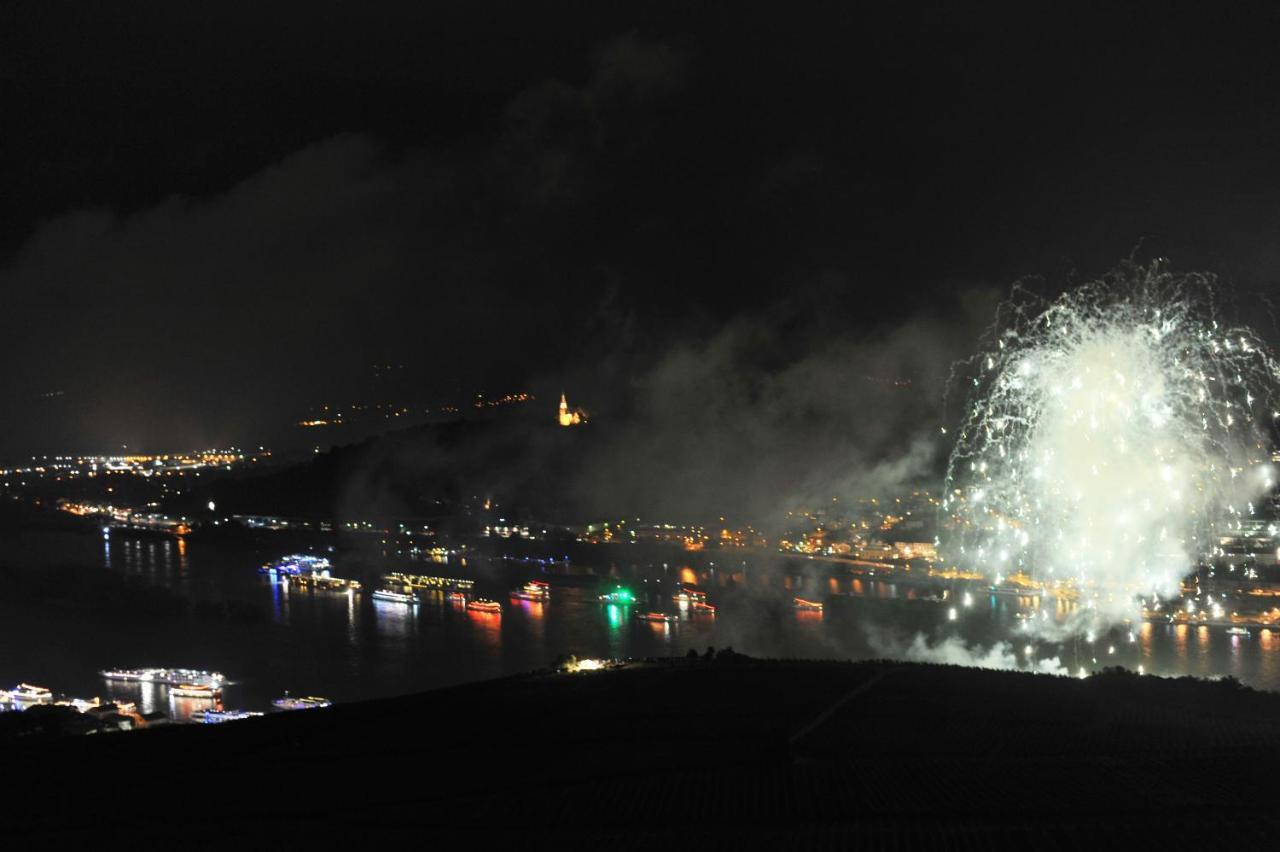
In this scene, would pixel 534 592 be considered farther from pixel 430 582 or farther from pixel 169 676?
pixel 169 676

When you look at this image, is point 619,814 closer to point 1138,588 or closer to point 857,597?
point 1138,588

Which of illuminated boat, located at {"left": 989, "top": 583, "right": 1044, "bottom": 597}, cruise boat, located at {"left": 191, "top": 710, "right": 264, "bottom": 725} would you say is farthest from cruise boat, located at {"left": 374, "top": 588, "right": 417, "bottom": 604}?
illuminated boat, located at {"left": 989, "top": 583, "right": 1044, "bottom": 597}

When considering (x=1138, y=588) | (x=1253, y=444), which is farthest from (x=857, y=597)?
(x=1253, y=444)

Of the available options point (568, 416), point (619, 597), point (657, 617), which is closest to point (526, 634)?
point (657, 617)

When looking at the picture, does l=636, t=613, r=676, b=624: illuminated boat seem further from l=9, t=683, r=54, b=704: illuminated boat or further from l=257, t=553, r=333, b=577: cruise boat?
l=257, t=553, r=333, b=577: cruise boat

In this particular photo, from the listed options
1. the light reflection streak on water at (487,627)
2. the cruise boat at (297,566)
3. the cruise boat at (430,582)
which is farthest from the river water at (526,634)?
the cruise boat at (297,566)

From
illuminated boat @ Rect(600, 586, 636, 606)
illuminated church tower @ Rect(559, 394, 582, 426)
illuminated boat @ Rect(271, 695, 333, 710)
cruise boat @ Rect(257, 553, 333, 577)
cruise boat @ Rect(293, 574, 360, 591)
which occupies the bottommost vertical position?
illuminated boat @ Rect(271, 695, 333, 710)
